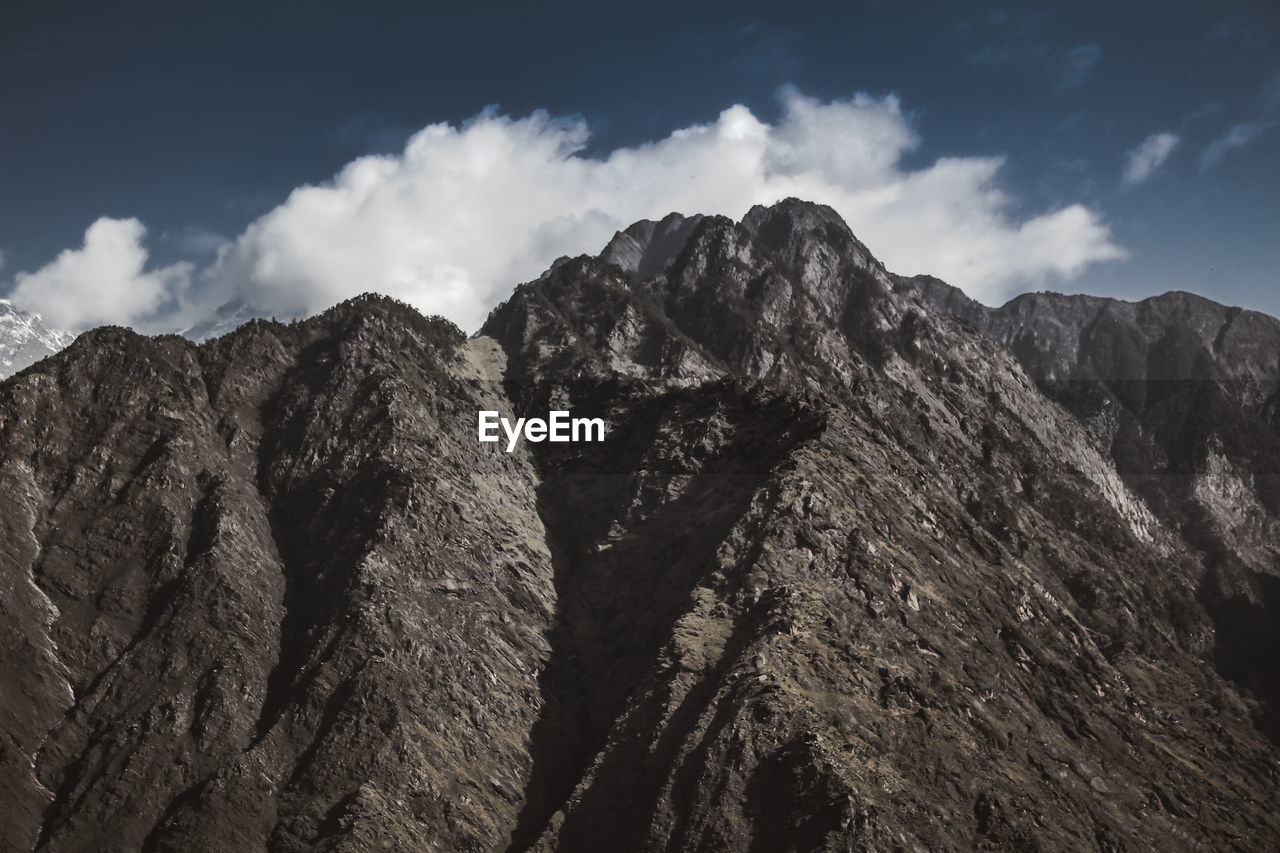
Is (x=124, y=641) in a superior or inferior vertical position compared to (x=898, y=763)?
inferior

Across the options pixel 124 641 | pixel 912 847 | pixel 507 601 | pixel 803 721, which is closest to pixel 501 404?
pixel 507 601

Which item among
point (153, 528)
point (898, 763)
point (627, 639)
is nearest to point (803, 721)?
point (898, 763)

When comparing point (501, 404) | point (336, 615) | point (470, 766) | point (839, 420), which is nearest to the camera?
point (470, 766)

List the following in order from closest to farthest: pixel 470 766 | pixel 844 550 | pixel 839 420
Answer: pixel 470 766
pixel 844 550
pixel 839 420

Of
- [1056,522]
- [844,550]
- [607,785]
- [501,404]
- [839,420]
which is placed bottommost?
[607,785]

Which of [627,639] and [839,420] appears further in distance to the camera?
[839,420]

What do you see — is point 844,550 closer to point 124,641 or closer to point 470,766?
point 470,766
